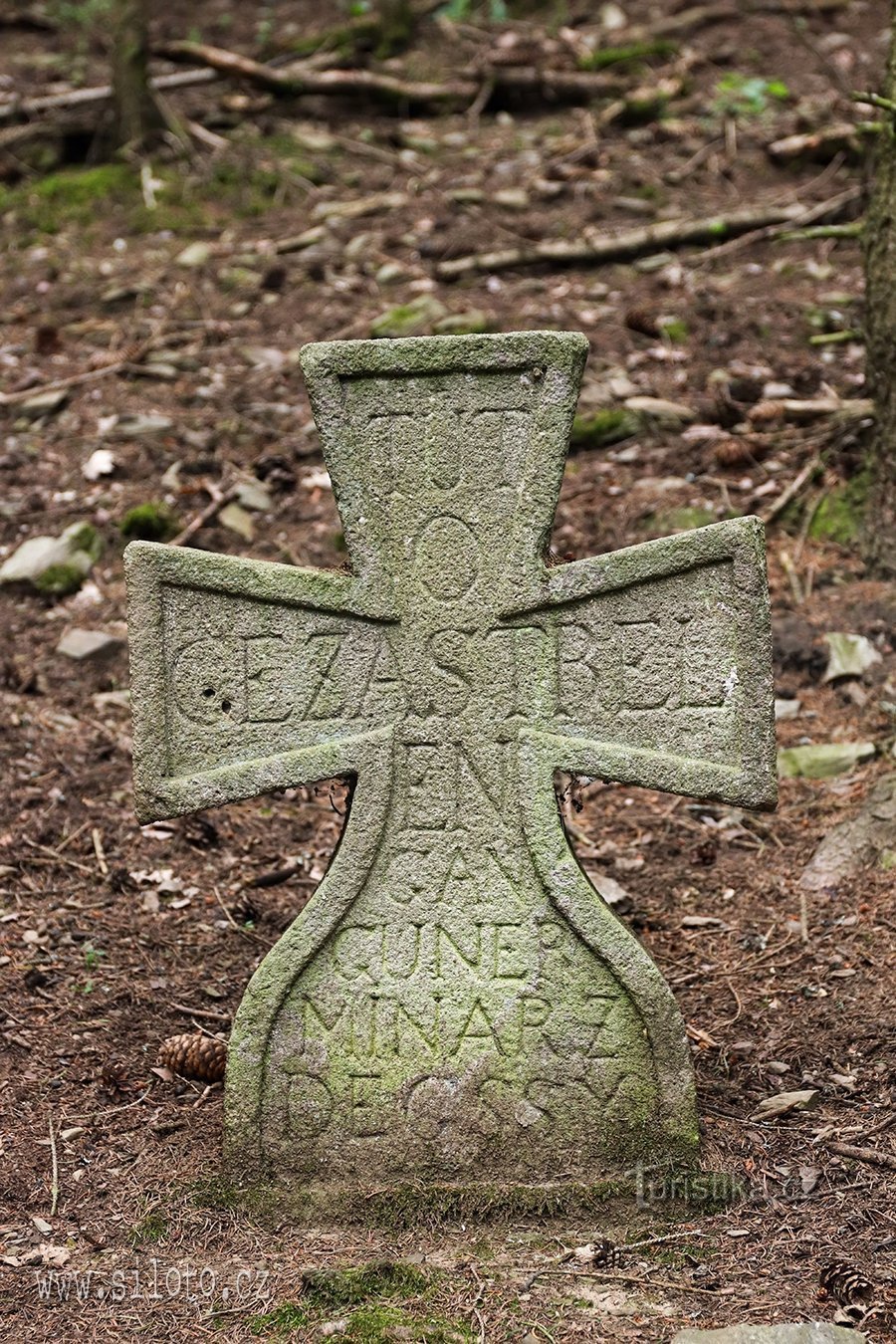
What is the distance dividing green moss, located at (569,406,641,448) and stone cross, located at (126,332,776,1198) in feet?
11.1

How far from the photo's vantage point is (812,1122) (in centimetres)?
352

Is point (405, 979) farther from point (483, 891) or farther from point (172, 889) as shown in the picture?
point (172, 889)

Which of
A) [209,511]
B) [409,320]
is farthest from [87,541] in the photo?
[409,320]

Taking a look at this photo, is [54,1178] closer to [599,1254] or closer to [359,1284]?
[359,1284]

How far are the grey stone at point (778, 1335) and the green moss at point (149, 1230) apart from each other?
1113mm

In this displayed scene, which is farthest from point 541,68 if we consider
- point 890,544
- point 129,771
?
point 129,771

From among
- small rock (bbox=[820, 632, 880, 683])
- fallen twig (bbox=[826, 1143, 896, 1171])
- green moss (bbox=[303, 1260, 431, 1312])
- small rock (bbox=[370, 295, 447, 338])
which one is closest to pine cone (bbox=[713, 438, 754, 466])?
small rock (bbox=[820, 632, 880, 683])

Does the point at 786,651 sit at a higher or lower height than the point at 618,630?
lower

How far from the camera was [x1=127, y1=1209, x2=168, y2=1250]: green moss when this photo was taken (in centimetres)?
328

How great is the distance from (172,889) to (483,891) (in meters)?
1.53

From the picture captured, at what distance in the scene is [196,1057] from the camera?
376 cm

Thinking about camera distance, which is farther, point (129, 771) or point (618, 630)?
point (129, 771)

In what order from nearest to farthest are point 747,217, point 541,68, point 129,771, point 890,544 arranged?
1. point 129,771
2. point 890,544
3. point 747,217
4. point 541,68

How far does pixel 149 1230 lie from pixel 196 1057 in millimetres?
531
